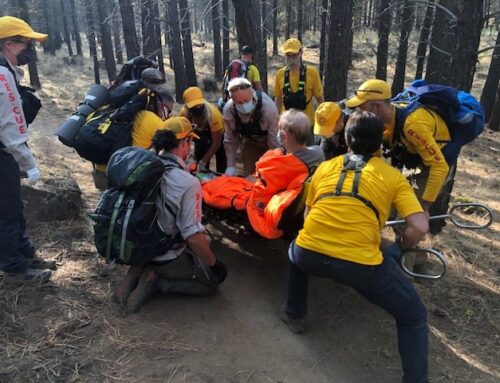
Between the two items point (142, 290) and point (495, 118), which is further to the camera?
point (495, 118)

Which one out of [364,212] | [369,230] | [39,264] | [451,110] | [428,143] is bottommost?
[39,264]

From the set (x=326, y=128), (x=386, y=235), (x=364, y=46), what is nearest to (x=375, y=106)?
(x=326, y=128)

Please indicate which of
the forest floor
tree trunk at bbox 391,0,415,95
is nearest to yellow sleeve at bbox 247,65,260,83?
the forest floor

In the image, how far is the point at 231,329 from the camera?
12.2 feet

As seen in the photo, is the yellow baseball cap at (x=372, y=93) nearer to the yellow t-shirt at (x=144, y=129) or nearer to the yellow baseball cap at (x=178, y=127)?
the yellow baseball cap at (x=178, y=127)

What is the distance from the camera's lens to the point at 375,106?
12.9 feet

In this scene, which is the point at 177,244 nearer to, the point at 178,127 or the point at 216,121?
the point at 178,127

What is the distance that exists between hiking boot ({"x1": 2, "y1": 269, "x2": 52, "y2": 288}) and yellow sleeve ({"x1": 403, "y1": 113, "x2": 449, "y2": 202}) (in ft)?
11.7

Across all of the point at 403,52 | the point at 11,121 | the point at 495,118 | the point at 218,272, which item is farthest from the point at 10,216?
the point at 403,52

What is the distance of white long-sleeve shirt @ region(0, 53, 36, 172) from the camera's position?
3.58m

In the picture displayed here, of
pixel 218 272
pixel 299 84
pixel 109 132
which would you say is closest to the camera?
pixel 218 272

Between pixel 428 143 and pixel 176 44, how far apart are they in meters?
13.4

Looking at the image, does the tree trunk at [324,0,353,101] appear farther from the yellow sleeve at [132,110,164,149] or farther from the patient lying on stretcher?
the yellow sleeve at [132,110,164,149]

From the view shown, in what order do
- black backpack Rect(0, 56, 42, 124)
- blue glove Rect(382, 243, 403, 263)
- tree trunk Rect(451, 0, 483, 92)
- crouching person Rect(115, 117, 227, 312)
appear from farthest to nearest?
tree trunk Rect(451, 0, 483, 92) < black backpack Rect(0, 56, 42, 124) < crouching person Rect(115, 117, 227, 312) < blue glove Rect(382, 243, 403, 263)
